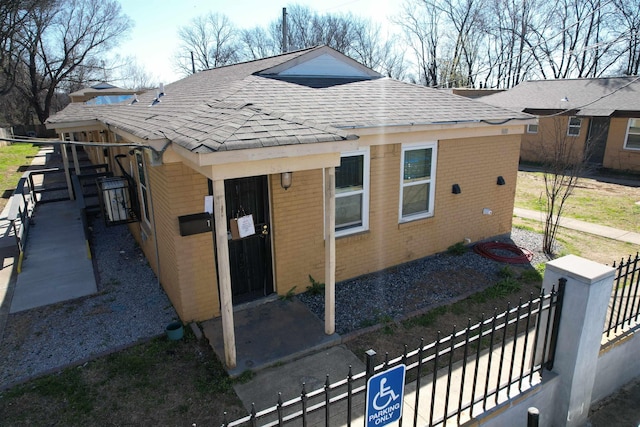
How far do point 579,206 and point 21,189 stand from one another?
16.9 meters

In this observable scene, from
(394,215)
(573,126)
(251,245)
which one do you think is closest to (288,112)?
(251,245)

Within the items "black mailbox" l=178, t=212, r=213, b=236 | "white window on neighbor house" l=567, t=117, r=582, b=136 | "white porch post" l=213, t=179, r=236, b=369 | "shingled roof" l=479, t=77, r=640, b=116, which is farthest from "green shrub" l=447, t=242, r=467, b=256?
"white window on neighbor house" l=567, t=117, r=582, b=136

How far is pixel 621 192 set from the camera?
589 inches

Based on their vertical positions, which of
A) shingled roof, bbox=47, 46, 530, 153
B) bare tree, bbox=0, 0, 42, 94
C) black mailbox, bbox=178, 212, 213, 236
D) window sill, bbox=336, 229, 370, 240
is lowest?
window sill, bbox=336, 229, 370, 240

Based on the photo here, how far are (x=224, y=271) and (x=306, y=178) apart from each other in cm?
235

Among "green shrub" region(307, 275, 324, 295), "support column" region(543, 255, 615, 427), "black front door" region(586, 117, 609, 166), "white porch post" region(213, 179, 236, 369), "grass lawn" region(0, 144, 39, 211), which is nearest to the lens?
"support column" region(543, 255, 615, 427)

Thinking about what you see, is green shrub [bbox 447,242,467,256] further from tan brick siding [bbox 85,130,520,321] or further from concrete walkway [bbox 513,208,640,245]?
concrete walkway [bbox 513,208,640,245]

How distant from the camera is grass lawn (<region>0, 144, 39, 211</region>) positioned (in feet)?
52.1

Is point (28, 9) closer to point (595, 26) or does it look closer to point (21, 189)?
point (21, 189)

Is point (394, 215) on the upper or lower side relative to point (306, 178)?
lower

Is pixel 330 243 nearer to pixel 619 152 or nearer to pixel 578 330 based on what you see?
pixel 578 330

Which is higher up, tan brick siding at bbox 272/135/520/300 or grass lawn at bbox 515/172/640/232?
tan brick siding at bbox 272/135/520/300

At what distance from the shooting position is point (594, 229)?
1066 centimetres

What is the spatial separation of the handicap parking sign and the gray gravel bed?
2867 millimetres
